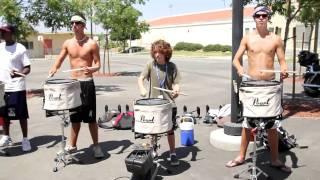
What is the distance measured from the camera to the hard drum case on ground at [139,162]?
502 cm

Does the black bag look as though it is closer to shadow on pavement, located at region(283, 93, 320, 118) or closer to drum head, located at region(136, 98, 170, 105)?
shadow on pavement, located at region(283, 93, 320, 118)

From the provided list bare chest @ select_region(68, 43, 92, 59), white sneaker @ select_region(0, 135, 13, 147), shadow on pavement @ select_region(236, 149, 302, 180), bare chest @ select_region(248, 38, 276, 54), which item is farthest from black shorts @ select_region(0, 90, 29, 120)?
bare chest @ select_region(248, 38, 276, 54)

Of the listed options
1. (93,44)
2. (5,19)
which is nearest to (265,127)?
(93,44)

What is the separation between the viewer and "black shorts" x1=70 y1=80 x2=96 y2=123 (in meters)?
6.59

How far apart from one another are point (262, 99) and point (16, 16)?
34.7 ft

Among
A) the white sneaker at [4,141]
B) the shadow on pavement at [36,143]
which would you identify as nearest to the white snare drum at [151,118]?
the shadow on pavement at [36,143]

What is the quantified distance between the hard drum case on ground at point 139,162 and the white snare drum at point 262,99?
129cm

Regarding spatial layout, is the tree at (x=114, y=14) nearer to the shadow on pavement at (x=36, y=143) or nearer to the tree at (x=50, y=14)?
the tree at (x=50, y=14)

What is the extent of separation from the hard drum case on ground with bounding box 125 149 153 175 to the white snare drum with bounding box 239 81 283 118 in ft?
4.24

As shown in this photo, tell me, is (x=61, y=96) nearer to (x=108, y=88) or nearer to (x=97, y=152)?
(x=97, y=152)

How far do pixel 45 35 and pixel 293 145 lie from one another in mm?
58183

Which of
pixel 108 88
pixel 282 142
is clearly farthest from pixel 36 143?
pixel 108 88

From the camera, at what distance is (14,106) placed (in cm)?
726

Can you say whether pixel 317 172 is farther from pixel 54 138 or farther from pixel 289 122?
pixel 54 138
